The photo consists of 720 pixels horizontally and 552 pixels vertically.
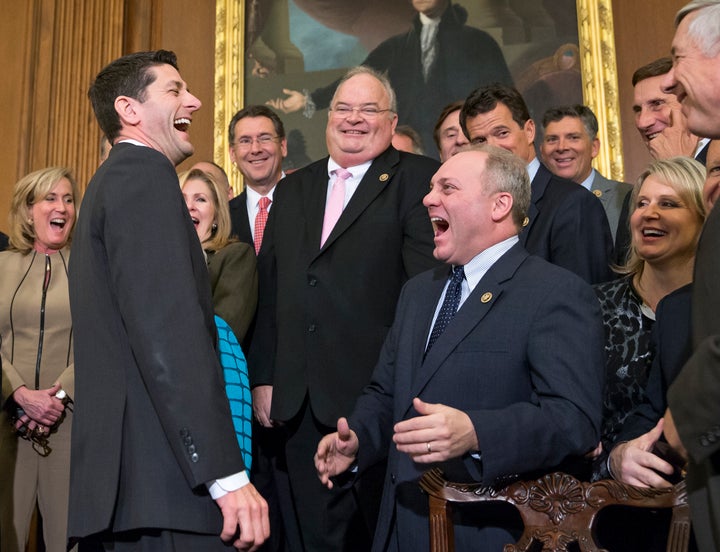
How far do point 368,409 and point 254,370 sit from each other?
1026 mm

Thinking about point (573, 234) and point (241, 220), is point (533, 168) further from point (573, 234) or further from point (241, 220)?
point (241, 220)

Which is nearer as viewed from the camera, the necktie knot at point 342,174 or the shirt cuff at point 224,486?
the shirt cuff at point 224,486

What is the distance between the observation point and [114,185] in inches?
88.8

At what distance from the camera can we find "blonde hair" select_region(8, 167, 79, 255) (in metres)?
4.37

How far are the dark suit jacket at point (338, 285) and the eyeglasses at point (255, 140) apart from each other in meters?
1.23

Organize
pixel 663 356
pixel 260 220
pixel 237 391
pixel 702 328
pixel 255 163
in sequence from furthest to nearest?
pixel 255 163
pixel 260 220
pixel 663 356
pixel 237 391
pixel 702 328

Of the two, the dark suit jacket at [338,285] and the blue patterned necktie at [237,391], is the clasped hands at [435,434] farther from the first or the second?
the dark suit jacket at [338,285]

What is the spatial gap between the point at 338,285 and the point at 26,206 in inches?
71.9

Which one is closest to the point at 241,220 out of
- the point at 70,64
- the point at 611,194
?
the point at 611,194

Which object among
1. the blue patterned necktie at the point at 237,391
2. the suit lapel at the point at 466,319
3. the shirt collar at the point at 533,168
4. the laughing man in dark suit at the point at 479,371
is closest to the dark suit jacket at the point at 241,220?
the shirt collar at the point at 533,168

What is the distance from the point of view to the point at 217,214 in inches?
158

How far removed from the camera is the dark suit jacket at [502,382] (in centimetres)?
223

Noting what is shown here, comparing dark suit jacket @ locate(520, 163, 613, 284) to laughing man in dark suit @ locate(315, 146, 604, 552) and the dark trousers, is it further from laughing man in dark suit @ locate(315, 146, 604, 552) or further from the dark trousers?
the dark trousers

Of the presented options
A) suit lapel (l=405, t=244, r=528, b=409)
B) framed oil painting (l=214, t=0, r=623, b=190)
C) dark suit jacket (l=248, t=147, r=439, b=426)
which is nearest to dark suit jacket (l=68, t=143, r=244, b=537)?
suit lapel (l=405, t=244, r=528, b=409)
